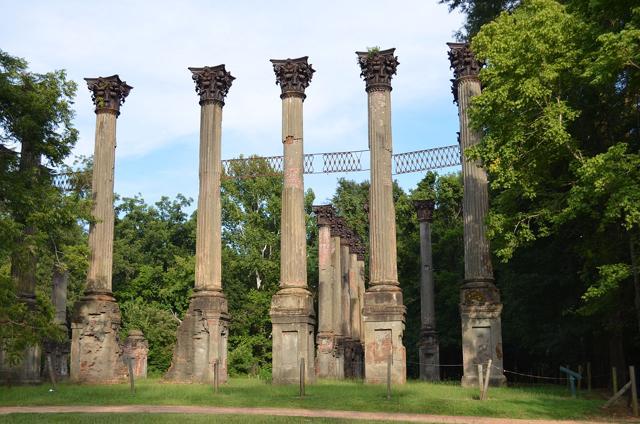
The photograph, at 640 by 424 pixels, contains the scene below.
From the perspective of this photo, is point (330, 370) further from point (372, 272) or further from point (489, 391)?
point (489, 391)

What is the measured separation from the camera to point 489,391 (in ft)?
80.6

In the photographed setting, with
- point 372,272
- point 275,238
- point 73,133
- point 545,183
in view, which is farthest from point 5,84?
point 275,238


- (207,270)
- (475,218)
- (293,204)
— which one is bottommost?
(207,270)

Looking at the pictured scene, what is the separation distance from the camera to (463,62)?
30.7m

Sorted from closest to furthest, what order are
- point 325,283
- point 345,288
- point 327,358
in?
point 327,358 → point 325,283 → point 345,288

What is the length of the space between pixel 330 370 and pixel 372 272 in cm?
1273

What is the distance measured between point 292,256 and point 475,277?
7407 mm

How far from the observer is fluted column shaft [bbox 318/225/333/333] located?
41.8m

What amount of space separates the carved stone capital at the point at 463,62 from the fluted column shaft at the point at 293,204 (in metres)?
6.78

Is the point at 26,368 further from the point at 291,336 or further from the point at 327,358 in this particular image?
the point at 327,358

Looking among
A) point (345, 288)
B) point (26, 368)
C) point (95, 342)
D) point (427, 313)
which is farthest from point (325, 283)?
point (26, 368)

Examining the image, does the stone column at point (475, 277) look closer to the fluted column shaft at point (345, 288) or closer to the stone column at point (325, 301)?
the stone column at point (325, 301)

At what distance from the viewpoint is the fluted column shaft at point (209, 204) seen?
105ft

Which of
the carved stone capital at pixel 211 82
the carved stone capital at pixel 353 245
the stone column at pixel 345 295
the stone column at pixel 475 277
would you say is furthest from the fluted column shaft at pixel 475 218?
the carved stone capital at pixel 353 245
